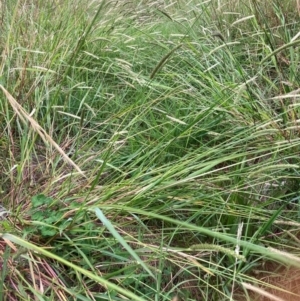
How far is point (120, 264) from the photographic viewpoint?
3.44 feet

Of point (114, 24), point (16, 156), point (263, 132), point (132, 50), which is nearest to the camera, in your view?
point (263, 132)

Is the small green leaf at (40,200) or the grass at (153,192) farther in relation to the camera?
the small green leaf at (40,200)

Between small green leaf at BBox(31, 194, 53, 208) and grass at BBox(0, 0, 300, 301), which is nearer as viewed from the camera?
grass at BBox(0, 0, 300, 301)

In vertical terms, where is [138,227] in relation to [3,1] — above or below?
below

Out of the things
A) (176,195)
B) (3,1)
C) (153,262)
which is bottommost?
(153,262)

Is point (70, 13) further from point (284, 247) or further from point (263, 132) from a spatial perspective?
point (284, 247)

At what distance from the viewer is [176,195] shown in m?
1.09

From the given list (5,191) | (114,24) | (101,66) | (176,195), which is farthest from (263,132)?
(114,24)

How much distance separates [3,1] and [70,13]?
1.02 ft

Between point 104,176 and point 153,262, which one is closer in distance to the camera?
point 153,262

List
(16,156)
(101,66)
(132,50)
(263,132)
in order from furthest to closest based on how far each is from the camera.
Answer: (132,50), (101,66), (16,156), (263,132)

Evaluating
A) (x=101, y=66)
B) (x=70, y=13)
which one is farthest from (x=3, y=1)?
(x=101, y=66)

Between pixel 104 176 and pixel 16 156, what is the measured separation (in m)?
0.29

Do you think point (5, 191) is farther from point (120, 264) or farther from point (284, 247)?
point (284, 247)
